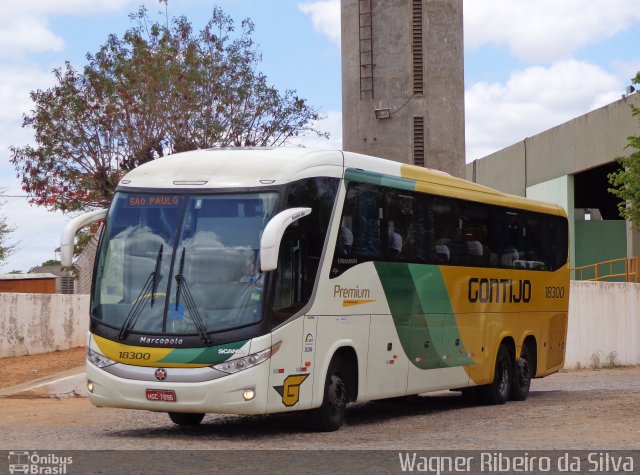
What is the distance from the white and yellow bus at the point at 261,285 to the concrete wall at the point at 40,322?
11896 mm

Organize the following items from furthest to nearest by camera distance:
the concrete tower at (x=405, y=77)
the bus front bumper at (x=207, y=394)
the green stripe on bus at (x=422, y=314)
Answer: the concrete tower at (x=405, y=77) < the green stripe on bus at (x=422, y=314) < the bus front bumper at (x=207, y=394)

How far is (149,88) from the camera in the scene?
35.8m

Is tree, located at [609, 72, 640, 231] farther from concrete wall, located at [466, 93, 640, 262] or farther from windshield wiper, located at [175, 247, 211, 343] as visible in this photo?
windshield wiper, located at [175, 247, 211, 343]

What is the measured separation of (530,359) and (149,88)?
16.9m

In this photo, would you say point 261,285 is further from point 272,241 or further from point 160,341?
point 160,341

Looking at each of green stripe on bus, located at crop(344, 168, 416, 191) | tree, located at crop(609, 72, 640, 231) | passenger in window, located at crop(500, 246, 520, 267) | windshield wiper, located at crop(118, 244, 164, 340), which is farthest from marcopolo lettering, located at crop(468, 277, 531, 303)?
tree, located at crop(609, 72, 640, 231)

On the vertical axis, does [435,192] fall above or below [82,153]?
below

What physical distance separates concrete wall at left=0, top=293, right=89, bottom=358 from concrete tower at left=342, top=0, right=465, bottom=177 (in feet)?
40.7

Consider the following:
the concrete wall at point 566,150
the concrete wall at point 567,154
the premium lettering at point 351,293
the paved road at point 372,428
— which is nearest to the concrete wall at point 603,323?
the concrete wall at point 567,154

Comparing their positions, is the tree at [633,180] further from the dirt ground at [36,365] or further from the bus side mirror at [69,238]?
the bus side mirror at [69,238]

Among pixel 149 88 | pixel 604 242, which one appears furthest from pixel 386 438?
pixel 604 242

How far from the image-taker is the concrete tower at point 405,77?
38156 millimetres

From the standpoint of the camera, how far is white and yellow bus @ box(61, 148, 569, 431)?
14.3 meters
